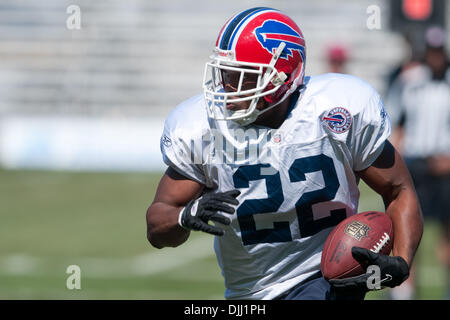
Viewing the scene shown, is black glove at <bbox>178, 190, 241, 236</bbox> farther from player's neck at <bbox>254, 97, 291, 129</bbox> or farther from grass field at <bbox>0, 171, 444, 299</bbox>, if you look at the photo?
grass field at <bbox>0, 171, 444, 299</bbox>

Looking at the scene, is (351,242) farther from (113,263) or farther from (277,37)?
(113,263)

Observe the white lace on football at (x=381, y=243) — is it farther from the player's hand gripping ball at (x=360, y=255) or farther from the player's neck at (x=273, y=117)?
the player's neck at (x=273, y=117)

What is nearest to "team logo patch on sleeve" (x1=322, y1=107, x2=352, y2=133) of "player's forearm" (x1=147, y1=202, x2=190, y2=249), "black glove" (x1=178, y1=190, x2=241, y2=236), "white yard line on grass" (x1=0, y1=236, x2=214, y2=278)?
"black glove" (x1=178, y1=190, x2=241, y2=236)

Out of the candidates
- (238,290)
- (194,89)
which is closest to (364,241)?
(238,290)

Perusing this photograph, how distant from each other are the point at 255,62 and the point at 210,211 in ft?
2.08

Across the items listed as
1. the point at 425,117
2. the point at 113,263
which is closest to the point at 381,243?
the point at 425,117

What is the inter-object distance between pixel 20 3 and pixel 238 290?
15228 mm

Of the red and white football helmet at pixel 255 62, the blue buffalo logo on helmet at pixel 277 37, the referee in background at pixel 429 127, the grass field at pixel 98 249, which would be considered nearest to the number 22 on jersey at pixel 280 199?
the red and white football helmet at pixel 255 62

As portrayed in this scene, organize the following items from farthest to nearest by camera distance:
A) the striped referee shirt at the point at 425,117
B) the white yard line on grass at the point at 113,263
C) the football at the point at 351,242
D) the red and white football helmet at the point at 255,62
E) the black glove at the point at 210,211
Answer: the white yard line on grass at the point at 113,263 < the striped referee shirt at the point at 425,117 < the red and white football helmet at the point at 255,62 < the football at the point at 351,242 < the black glove at the point at 210,211

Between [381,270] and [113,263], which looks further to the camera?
[113,263]

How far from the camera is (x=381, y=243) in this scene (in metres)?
3.18

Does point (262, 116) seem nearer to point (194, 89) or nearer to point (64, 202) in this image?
point (64, 202)

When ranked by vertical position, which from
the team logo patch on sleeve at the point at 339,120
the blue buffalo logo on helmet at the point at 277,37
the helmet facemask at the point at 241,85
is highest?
the blue buffalo logo on helmet at the point at 277,37

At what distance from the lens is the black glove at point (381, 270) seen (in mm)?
3043
